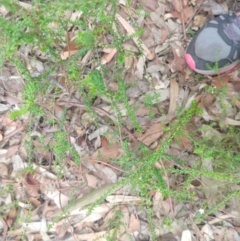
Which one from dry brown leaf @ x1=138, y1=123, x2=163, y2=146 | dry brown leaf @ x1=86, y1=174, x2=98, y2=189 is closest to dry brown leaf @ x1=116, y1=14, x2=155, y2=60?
dry brown leaf @ x1=138, y1=123, x2=163, y2=146

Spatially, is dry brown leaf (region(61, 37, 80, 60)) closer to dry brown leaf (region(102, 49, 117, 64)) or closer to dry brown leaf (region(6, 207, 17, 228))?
dry brown leaf (region(102, 49, 117, 64))

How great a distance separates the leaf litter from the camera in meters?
1.39

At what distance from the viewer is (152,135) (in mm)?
1400

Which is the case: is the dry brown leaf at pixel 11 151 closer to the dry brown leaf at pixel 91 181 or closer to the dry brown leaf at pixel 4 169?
the dry brown leaf at pixel 4 169

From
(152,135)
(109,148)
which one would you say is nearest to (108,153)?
(109,148)

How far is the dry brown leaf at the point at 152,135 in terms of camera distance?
4.58ft

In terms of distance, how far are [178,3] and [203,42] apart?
0.17 meters

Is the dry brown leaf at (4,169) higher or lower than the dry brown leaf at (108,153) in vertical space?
higher

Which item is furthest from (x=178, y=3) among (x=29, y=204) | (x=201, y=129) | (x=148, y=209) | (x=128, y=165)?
(x=29, y=204)

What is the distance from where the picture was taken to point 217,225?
54.7 inches

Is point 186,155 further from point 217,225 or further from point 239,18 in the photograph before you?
point 239,18

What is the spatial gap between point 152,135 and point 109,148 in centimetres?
15

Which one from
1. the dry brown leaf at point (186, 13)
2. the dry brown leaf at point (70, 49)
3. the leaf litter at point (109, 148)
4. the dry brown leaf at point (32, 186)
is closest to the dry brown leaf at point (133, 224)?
the leaf litter at point (109, 148)

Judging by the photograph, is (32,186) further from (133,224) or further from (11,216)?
(133,224)
